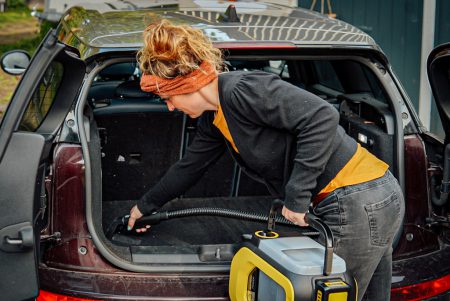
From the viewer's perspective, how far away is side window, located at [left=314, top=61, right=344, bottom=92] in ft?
15.5

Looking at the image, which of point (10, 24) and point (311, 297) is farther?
point (10, 24)

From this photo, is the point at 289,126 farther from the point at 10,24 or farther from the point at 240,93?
the point at 10,24

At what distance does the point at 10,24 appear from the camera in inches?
679

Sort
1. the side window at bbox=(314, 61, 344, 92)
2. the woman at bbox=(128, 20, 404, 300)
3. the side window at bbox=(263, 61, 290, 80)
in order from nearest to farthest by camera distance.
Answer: the woman at bbox=(128, 20, 404, 300) < the side window at bbox=(314, 61, 344, 92) < the side window at bbox=(263, 61, 290, 80)

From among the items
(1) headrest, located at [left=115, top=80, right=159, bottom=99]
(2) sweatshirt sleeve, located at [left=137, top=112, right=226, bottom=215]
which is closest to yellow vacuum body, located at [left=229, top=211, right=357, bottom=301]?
(2) sweatshirt sleeve, located at [left=137, top=112, right=226, bottom=215]

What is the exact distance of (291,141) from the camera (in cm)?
292

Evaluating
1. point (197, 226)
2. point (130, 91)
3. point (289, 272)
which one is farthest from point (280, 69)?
point (289, 272)

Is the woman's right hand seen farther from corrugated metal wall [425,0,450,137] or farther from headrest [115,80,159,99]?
corrugated metal wall [425,0,450,137]

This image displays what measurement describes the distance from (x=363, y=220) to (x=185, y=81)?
803 millimetres

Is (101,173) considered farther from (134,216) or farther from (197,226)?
(197,226)

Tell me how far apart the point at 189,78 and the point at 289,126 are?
396mm

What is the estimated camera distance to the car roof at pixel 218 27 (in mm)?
3369

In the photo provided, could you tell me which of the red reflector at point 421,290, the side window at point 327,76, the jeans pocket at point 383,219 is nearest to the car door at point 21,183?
the jeans pocket at point 383,219

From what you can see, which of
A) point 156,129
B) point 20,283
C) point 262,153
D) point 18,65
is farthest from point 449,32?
point 20,283
